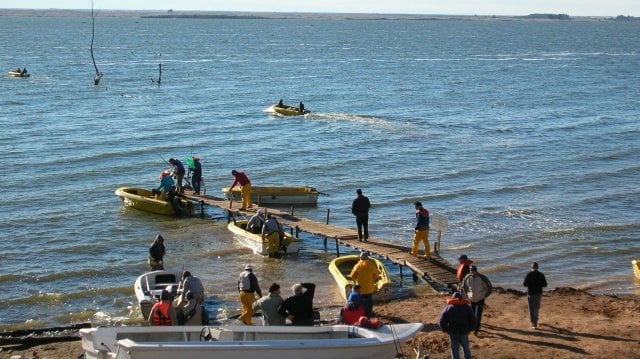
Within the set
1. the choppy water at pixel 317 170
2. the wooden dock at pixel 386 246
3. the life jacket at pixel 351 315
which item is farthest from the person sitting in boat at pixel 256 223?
the life jacket at pixel 351 315

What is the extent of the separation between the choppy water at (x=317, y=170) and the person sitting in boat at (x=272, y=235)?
41cm

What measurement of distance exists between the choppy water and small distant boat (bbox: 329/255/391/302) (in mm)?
507

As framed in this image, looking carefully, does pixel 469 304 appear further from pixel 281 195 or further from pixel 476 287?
pixel 281 195

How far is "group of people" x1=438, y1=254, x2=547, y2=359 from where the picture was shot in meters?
13.8

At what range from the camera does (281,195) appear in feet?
107

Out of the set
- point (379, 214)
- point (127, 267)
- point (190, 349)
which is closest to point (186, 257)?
point (127, 267)

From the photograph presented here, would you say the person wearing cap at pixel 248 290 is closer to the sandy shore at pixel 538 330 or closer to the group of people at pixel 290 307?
the group of people at pixel 290 307

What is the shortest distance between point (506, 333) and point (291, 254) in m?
10.3

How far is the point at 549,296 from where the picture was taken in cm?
1931

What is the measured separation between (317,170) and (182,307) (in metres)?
23.5

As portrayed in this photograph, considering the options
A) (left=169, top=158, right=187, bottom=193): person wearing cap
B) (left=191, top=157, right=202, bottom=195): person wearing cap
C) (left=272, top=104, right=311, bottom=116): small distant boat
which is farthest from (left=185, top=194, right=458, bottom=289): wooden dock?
(left=272, top=104, right=311, bottom=116): small distant boat

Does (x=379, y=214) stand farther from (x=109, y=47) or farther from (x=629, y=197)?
(x=109, y=47)

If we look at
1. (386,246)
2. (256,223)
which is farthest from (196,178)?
(386,246)

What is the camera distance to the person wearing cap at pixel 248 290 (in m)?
17.0
